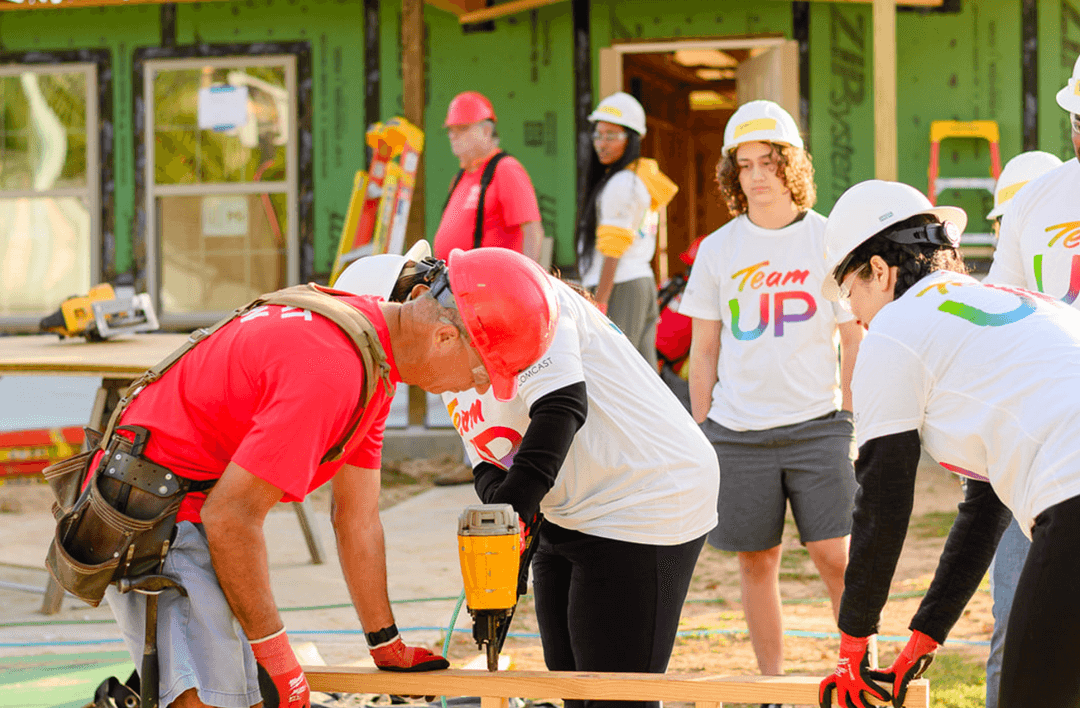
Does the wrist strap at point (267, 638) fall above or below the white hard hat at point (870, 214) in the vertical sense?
below

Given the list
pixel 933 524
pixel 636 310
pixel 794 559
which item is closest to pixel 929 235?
pixel 794 559

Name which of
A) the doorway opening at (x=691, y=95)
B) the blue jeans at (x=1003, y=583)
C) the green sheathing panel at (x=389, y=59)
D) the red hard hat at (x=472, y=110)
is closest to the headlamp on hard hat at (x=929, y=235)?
the blue jeans at (x=1003, y=583)

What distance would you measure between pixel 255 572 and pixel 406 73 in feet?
22.5

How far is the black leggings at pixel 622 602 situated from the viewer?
2.51m

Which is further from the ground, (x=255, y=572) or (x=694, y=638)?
(x=255, y=572)

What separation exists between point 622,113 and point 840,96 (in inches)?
130

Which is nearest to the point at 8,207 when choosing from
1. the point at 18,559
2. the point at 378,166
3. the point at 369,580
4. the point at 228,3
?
the point at 228,3

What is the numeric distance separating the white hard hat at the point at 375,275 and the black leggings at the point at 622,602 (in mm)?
672

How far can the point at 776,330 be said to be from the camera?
381 cm

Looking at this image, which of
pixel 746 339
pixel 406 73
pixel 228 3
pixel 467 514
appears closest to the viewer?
pixel 467 514

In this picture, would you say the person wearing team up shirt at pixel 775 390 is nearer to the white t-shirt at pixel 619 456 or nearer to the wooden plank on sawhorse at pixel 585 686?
the white t-shirt at pixel 619 456

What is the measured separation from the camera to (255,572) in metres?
2.01

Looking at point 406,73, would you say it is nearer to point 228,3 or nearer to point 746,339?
point 228,3

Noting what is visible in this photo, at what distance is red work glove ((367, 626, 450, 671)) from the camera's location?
8.26 feet
